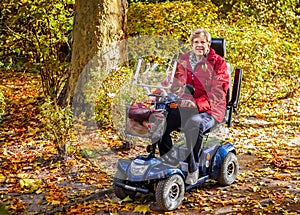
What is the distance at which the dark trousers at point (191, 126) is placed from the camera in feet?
15.2

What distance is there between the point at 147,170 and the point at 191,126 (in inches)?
25.0

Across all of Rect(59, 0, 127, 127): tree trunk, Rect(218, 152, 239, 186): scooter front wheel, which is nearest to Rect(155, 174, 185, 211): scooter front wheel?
Rect(218, 152, 239, 186): scooter front wheel

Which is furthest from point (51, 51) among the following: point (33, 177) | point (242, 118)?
point (242, 118)

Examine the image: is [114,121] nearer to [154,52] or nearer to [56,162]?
[56,162]

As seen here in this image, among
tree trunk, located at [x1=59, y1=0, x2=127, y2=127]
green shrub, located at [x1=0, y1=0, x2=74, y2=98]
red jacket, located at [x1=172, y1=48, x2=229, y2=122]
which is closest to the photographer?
red jacket, located at [x1=172, y1=48, x2=229, y2=122]

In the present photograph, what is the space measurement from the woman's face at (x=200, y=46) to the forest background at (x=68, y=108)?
1.75 m

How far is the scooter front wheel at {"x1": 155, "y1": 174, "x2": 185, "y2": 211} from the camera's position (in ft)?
14.7

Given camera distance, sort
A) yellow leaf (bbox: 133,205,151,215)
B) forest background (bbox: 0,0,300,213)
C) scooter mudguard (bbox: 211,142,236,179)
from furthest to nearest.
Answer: forest background (bbox: 0,0,300,213) < scooter mudguard (bbox: 211,142,236,179) < yellow leaf (bbox: 133,205,151,215)

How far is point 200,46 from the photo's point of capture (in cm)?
481

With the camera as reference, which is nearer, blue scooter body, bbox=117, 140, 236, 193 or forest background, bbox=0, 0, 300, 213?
blue scooter body, bbox=117, 140, 236, 193

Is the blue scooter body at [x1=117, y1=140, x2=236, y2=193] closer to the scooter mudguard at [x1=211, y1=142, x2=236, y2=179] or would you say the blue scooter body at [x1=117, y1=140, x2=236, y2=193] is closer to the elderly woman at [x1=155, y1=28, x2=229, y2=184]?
the scooter mudguard at [x1=211, y1=142, x2=236, y2=179]

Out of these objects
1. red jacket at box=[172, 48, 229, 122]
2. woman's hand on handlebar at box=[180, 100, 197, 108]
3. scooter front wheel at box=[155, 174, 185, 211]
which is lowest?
scooter front wheel at box=[155, 174, 185, 211]

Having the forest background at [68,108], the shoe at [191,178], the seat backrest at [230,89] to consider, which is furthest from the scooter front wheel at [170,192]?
the seat backrest at [230,89]

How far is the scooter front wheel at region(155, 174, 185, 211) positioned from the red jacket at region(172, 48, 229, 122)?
2.57ft
